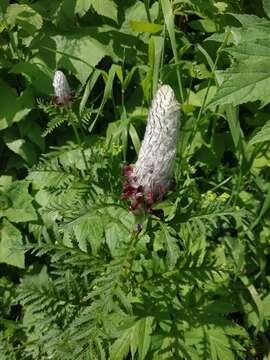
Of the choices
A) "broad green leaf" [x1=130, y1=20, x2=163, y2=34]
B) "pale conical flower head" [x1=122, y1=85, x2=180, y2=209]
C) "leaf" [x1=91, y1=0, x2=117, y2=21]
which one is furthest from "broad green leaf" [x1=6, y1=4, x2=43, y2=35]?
"pale conical flower head" [x1=122, y1=85, x2=180, y2=209]

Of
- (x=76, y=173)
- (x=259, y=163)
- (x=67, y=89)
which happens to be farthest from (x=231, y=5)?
(x=76, y=173)

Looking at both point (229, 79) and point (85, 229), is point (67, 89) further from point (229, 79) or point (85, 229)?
point (229, 79)

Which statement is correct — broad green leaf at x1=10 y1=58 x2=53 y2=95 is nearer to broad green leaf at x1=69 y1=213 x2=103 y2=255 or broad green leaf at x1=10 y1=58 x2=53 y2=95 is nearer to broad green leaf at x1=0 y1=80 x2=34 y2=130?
broad green leaf at x1=0 y1=80 x2=34 y2=130

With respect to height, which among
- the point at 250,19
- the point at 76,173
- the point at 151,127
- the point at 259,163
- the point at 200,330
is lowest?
the point at 200,330

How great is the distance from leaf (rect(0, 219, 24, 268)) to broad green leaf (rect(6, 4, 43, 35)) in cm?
94

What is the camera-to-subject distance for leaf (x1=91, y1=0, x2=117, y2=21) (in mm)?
A: 2295

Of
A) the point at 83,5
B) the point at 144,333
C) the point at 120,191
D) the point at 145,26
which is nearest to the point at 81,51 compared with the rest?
the point at 83,5

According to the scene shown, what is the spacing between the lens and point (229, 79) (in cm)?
157

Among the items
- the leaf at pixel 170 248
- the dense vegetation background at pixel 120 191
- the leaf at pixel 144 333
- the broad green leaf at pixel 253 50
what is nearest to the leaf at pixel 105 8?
the dense vegetation background at pixel 120 191

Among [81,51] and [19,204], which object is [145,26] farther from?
[19,204]

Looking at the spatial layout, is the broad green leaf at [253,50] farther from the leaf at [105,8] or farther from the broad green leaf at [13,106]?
the broad green leaf at [13,106]

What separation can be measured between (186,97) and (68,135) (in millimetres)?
684

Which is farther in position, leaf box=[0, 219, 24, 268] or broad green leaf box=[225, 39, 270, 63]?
leaf box=[0, 219, 24, 268]

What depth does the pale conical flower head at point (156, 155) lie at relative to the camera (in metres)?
1.32
